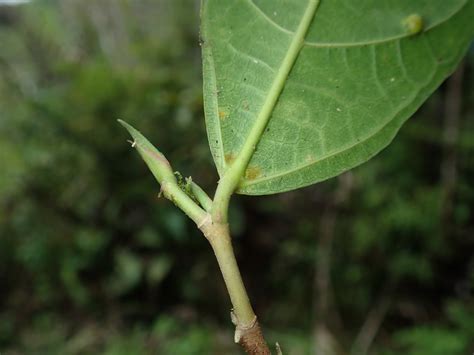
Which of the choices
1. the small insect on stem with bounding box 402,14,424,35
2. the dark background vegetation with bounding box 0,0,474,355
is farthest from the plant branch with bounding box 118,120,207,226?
the dark background vegetation with bounding box 0,0,474,355

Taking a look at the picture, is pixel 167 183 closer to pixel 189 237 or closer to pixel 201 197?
pixel 201 197

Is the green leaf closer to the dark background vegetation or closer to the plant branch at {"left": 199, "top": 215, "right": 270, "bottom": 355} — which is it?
the plant branch at {"left": 199, "top": 215, "right": 270, "bottom": 355}

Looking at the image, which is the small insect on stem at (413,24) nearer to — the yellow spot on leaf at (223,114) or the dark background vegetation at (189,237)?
the yellow spot on leaf at (223,114)

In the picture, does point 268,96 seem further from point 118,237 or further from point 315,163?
point 118,237

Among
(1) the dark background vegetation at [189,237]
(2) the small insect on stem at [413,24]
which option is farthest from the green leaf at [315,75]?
(1) the dark background vegetation at [189,237]

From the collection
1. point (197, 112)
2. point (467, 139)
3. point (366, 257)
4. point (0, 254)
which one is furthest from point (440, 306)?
point (0, 254)

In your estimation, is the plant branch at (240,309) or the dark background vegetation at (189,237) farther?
the dark background vegetation at (189,237)

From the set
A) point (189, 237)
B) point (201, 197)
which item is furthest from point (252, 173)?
point (189, 237)
